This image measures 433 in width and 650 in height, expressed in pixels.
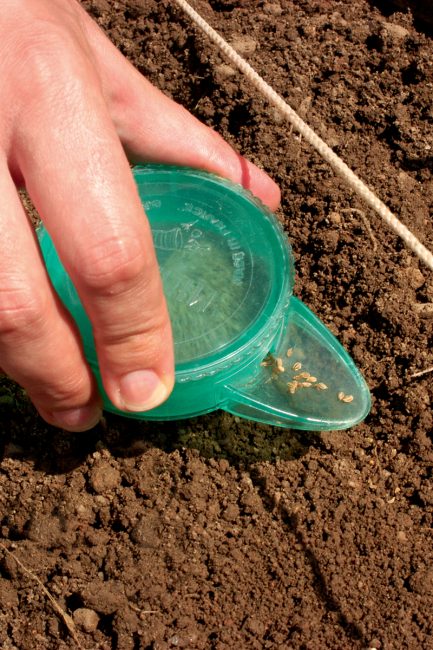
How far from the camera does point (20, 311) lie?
3.90 feet

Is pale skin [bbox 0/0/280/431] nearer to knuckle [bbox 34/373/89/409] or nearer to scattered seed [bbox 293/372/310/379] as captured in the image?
knuckle [bbox 34/373/89/409]

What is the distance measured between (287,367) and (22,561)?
2.17 feet

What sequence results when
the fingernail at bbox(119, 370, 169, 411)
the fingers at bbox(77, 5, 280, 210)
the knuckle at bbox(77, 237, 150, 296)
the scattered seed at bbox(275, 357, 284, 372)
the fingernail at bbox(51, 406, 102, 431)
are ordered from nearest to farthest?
the knuckle at bbox(77, 237, 150, 296)
the fingernail at bbox(119, 370, 169, 411)
the fingernail at bbox(51, 406, 102, 431)
the scattered seed at bbox(275, 357, 284, 372)
the fingers at bbox(77, 5, 280, 210)

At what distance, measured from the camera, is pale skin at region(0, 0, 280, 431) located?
116 centimetres

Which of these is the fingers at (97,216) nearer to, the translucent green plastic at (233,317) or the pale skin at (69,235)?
the pale skin at (69,235)

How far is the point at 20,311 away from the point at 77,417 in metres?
0.31

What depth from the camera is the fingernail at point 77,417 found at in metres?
1.41

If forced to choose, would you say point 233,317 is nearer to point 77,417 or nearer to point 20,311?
point 77,417

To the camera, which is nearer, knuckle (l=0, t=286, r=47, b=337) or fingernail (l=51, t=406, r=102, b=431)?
knuckle (l=0, t=286, r=47, b=337)

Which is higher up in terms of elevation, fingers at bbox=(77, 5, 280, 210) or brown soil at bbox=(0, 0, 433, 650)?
fingers at bbox=(77, 5, 280, 210)

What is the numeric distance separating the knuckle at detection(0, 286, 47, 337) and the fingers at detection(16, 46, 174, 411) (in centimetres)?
7

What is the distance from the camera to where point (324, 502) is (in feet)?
5.26

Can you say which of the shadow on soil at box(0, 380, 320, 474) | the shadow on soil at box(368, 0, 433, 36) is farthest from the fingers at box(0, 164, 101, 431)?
the shadow on soil at box(368, 0, 433, 36)

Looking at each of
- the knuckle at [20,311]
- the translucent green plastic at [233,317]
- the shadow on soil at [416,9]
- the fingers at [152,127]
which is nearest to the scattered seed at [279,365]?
the translucent green plastic at [233,317]
